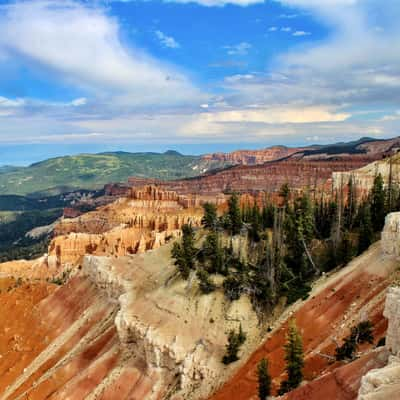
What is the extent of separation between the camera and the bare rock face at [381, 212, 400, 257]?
4741 cm

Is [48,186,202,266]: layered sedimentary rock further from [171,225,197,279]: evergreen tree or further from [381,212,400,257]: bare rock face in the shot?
[381,212,400,257]: bare rock face

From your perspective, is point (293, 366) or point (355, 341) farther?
point (293, 366)

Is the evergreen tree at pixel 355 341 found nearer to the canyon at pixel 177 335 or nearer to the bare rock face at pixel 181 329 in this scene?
the canyon at pixel 177 335

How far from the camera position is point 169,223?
14525 cm

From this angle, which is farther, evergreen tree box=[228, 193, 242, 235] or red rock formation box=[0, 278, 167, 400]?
evergreen tree box=[228, 193, 242, 235]

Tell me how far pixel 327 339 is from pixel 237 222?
28.1 metres

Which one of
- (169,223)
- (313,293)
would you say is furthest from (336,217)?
(169,223)

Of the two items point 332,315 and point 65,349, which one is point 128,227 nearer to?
point 65,349

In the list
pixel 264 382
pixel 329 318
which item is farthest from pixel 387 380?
pixel 329 318

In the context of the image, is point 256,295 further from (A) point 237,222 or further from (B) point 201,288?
(A) point 237,222

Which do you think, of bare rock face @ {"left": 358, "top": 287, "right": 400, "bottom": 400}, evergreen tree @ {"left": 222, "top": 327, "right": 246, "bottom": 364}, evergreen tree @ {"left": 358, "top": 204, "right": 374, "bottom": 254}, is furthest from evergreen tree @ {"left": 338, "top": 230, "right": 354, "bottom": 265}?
bare rock face @ {"left": 358, "top": 287, "right": 400, "bottom": 400}

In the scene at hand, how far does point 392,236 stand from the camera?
158 feet

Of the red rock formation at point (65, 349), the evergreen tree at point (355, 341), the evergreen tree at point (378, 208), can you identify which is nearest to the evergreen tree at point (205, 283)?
the red rock formation at point (65, 349)

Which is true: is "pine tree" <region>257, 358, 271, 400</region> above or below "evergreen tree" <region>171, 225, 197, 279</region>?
below
